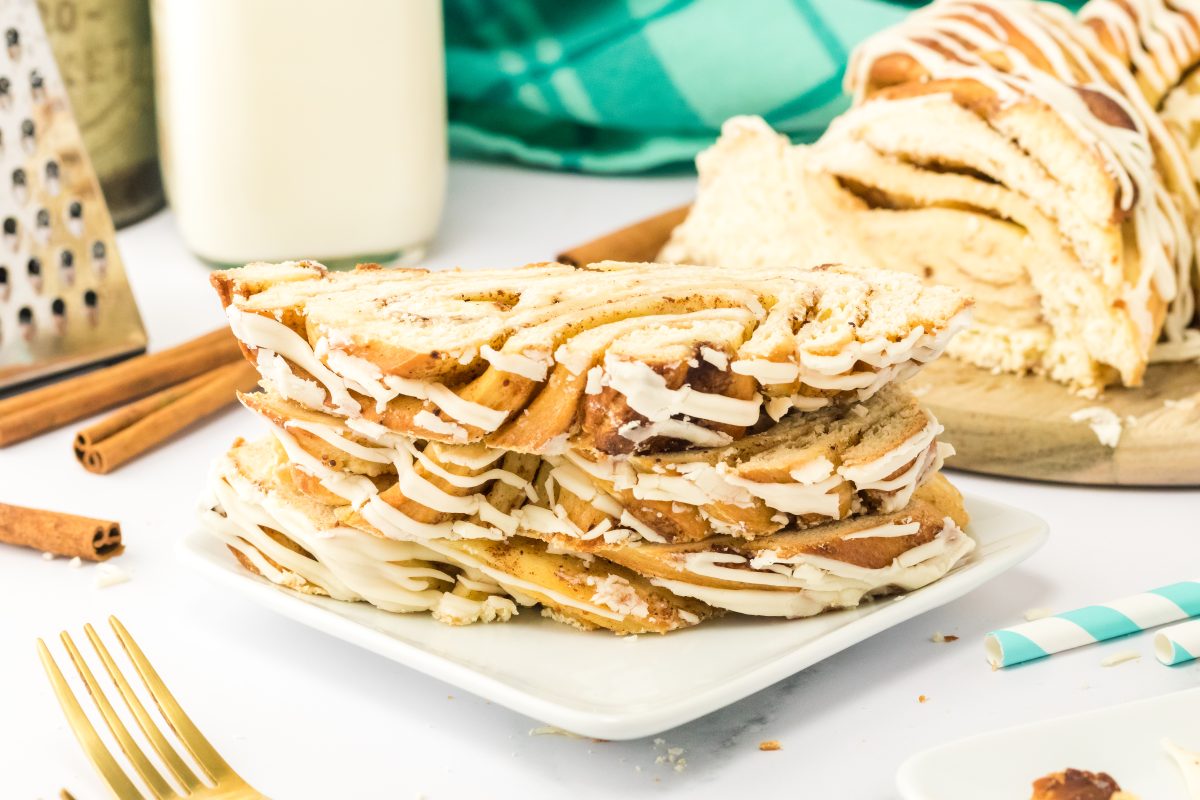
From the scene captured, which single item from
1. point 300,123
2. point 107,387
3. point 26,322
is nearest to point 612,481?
point 107,387

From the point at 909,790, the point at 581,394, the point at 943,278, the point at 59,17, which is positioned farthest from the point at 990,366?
the point at 59,17

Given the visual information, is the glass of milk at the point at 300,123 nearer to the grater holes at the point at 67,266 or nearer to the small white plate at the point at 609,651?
the grater holes at the point at 67,266

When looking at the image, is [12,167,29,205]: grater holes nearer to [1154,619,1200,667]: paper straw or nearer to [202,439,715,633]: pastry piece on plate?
[202,439,715,633]: pastry piece on plate

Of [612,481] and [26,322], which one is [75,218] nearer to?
[26,322]

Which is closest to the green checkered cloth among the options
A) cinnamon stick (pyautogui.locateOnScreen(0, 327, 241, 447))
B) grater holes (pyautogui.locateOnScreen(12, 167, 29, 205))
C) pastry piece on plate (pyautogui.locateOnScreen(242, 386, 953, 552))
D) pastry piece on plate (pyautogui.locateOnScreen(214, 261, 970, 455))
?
cinnamon stick (pyautogui.locateOnScreen(0, 327, 241, 447))

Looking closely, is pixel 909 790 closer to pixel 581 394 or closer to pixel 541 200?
pixel 581 394
